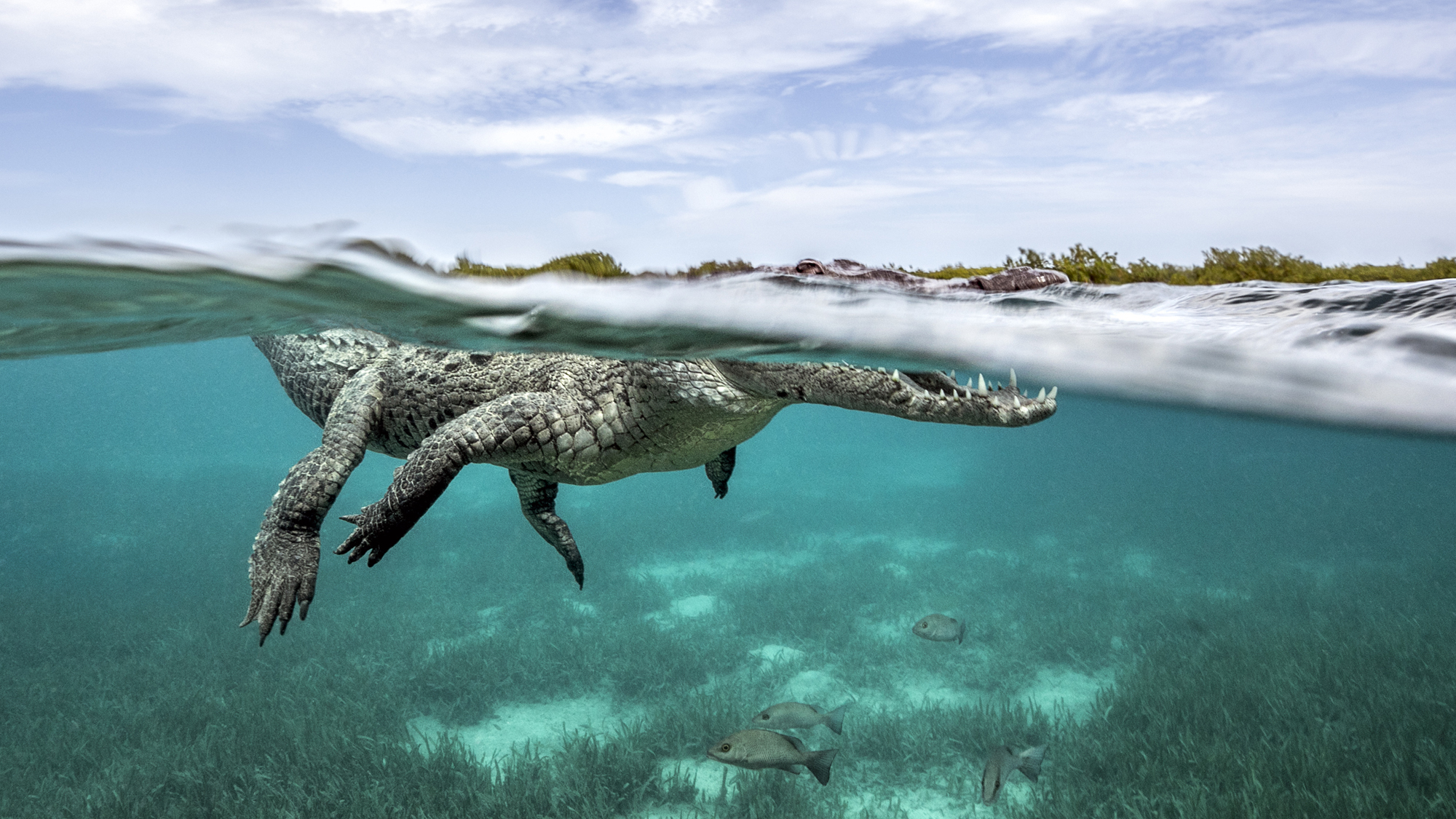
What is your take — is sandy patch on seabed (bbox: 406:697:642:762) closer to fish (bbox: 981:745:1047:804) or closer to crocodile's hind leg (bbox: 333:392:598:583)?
fish (bbox: 981:745:1047:804)

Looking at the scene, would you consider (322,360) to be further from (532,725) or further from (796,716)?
(532,725)

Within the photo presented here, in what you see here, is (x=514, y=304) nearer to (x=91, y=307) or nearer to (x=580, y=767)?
(x=91, y=307)

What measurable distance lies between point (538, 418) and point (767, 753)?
3.12m

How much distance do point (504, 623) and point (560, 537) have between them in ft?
28.0

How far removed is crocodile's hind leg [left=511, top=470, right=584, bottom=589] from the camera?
17.3ft

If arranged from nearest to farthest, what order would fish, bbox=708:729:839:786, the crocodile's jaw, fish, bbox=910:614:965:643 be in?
the crocodile's jaw → fish, bbox=708:729:839:786 → fish, bbox=910:614:965:643

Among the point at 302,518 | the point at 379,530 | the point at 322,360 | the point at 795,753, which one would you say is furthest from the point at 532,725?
the point at 379,530

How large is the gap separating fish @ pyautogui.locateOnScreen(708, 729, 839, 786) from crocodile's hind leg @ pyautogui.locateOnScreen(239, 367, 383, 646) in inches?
115

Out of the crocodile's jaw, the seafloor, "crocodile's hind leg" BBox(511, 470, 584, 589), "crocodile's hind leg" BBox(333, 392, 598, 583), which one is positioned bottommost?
the seafloor

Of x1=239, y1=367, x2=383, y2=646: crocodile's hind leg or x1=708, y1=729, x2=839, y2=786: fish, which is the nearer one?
x1=239, y1=367, x2=383, y2=646: crocodile's hind leg

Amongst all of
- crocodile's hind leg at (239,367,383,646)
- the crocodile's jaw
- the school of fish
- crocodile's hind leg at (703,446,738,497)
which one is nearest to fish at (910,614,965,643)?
the school of fish

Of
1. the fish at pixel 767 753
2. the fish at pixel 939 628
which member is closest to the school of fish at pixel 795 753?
the fish at pixel 767 753

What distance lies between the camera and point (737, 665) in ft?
36.2

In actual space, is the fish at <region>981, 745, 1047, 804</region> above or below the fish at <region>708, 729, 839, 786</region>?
below
